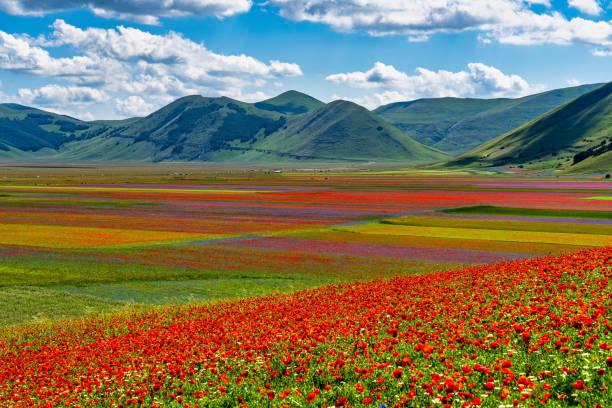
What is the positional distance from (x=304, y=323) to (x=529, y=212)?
85.6m

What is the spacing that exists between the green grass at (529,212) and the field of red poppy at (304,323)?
Answer: 26.3 meters

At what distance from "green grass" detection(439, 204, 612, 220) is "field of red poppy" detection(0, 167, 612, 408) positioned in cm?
2631

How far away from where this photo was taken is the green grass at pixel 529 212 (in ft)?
289

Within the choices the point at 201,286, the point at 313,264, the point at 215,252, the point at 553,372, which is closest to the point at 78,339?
the point at 201,286

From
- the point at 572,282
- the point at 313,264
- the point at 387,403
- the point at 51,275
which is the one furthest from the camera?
the point at 313,264

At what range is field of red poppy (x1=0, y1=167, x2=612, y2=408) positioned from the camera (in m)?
12.2

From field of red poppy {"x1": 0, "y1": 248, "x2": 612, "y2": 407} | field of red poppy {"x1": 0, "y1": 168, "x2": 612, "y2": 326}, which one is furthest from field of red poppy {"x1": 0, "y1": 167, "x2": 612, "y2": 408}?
field of red poppy {"x1": 0, "y1": 168, "x2": 612, "y2": 326}

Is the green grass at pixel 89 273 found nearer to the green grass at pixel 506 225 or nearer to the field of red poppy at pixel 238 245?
the field of red poppy at pixel 238 245

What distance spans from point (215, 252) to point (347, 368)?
43770mm

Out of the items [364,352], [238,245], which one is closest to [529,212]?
[238,245]

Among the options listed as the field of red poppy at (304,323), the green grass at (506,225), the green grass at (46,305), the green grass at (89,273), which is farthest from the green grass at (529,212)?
the green grass at (46,305)

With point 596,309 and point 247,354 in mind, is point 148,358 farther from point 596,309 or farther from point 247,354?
point 596,309

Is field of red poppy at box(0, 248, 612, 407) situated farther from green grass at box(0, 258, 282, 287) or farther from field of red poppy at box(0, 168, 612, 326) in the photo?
green grass at box(0, 258, 282, 287)

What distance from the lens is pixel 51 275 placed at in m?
44.5
